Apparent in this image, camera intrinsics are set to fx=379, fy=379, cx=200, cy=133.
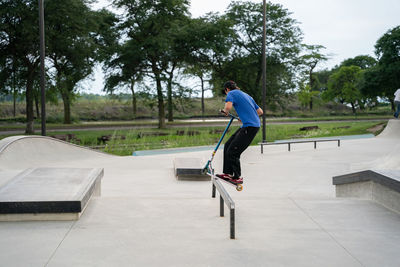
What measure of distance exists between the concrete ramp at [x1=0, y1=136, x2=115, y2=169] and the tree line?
12.0m

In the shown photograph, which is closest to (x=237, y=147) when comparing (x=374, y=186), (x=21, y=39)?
(x=374, y=186)

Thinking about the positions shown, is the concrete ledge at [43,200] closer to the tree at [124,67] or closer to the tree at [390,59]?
the tree at [124,67]

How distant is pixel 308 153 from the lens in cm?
1478

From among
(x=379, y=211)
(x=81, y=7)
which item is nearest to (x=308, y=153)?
(x=379, y=211)

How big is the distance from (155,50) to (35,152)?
718 inches

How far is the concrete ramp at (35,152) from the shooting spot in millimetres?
9836

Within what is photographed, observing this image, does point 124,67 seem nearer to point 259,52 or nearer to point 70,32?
point 70,32

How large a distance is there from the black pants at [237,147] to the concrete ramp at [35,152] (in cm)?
577

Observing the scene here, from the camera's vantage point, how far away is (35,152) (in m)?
11.5

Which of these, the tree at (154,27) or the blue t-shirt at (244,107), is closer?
the blue t-shirt at (244,107)

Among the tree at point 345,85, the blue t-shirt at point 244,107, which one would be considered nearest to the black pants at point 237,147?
the blue t-shirt at point 244,107

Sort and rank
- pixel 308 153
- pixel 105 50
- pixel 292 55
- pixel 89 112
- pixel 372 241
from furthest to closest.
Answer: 1. pixel 89 112
2. pixel 292 55
3. pixel 105 50
4. pixel 308 153
5. pixel 372 241

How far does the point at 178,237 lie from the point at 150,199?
184 cm

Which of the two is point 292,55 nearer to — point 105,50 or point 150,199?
point 105,50
